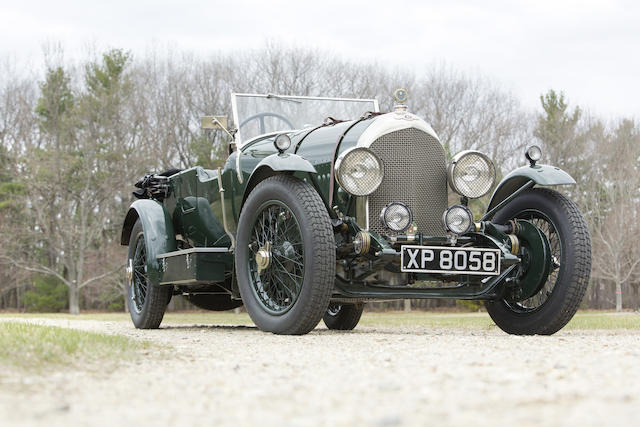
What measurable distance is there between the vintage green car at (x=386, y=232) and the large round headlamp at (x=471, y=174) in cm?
1

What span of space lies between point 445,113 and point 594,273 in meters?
8.73

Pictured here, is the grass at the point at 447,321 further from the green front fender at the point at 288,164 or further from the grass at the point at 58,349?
the grass at the point at 58,349

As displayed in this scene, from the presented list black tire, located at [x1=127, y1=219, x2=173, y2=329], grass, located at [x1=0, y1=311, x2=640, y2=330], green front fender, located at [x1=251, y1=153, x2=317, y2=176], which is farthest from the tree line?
green front fender, located at [x1=251, y1=153, x2=317, y2=176]

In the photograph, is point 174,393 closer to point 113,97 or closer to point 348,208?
point 348,208

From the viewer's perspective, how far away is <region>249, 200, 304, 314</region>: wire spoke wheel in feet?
20.7

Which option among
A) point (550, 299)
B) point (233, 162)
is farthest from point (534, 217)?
point (233, 162)

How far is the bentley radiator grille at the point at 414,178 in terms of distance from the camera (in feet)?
21.8

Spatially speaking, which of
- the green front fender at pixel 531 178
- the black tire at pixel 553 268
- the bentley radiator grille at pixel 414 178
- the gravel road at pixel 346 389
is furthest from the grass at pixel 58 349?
the green front fender at pixel 531 178

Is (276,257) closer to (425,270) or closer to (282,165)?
(282,165)

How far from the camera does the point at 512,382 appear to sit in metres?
3.26

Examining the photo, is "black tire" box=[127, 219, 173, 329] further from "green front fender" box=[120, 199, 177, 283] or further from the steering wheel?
the steering wheel

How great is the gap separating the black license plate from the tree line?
21.2m

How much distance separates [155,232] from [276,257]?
228 cm

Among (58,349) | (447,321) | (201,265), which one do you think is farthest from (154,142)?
(58,349)
